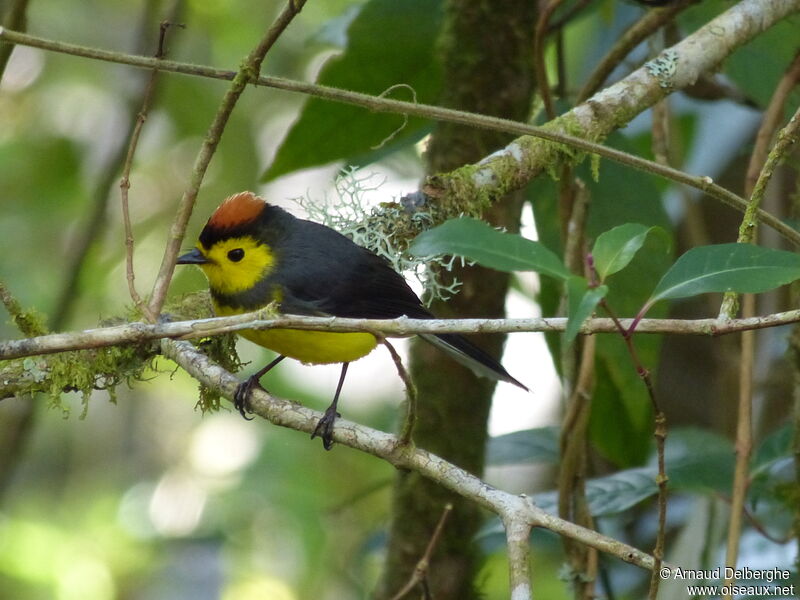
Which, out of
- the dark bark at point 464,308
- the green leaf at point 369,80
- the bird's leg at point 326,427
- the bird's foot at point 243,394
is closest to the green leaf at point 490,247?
the bird's leg at point 326,427

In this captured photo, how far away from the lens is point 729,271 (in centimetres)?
152

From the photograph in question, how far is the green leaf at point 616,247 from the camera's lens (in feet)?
4.90

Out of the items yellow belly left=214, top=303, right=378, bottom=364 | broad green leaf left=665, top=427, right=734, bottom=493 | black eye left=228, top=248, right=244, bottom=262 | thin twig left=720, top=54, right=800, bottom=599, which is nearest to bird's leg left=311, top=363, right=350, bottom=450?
yellow belly left=214, top=303, right=378, bottom=364

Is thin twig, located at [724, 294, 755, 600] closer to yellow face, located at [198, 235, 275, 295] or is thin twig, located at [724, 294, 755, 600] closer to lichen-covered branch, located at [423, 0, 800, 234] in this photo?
lichen-covered branch, located at [423, 0, 800, 234]

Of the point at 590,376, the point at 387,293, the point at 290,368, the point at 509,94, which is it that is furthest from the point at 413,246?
the point at 290,368

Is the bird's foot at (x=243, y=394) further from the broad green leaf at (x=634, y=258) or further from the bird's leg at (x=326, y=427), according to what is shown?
the broad green leaf at (x=634, y=258)

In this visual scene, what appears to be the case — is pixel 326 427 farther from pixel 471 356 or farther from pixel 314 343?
pixel 471 356

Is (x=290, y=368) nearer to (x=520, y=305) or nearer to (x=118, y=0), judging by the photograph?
(x=520, y=305)

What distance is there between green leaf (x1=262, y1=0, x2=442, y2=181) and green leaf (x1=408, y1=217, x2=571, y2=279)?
4.75 feet

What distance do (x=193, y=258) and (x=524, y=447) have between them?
127 centimetres

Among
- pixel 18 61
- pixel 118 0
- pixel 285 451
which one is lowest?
pixel 285 451

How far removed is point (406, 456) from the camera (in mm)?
1759

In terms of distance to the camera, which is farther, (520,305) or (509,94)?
(520,305)

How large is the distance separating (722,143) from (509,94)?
1.14m
